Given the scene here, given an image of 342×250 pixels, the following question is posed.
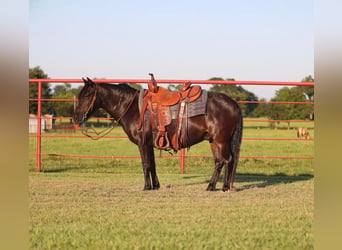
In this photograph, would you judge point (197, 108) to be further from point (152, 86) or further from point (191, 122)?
point (152, 86)

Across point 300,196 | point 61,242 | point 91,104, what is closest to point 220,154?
point 300,196

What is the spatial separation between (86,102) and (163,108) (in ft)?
3.75

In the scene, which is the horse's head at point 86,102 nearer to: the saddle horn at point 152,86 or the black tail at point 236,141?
the saddle horn at point 152,86

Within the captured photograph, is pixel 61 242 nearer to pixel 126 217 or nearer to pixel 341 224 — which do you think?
pixel 126 217

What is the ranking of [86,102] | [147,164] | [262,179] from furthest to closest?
[262,179], [86,102], [147,164]

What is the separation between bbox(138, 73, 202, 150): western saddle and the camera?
6363 mm

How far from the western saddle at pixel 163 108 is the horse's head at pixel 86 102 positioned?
2.46 feet

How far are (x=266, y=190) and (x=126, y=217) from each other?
2.67 meters

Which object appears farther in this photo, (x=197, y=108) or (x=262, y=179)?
(x=262, y=179)

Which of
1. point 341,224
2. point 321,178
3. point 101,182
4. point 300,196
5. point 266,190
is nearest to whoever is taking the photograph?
point 321,178

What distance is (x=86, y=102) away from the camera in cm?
666

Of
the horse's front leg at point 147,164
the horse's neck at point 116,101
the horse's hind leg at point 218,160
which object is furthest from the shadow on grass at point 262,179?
the horse's neck at point 116,101

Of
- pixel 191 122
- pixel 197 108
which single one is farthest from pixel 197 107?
pixel 191 122

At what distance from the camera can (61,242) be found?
357 cm
